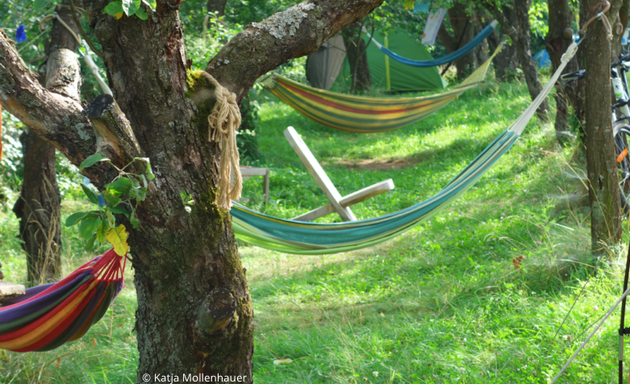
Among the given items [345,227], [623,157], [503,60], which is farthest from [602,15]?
[503,60]

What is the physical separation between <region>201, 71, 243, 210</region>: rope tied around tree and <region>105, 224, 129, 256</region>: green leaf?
0.84ft

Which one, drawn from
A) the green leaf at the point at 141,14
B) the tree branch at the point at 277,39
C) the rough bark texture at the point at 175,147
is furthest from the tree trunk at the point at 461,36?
the green leaf at the point at 141,14

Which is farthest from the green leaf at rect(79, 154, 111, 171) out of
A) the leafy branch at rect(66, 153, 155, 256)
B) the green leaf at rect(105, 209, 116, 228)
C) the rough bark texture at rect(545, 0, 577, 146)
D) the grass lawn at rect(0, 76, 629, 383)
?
the rough bark texture at rect(545, 0, 577, 146)

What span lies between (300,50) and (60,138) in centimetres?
65

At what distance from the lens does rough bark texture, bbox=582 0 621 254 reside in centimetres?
225

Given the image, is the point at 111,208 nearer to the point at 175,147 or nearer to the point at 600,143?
the point at 175,147

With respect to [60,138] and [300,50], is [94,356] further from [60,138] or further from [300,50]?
[300,50]

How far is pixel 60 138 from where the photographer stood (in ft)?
3.89

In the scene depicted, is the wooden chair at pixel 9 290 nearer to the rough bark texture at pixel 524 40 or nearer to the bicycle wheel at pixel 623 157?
the bicycle wheel at pixel 623 157

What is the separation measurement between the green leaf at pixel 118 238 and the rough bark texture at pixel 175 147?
2.5 inches

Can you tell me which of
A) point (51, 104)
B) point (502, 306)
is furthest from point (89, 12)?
point (502, 306)

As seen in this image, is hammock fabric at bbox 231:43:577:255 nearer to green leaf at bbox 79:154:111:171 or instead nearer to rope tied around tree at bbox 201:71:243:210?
rope tied around tree at bbox 201:71:243:210

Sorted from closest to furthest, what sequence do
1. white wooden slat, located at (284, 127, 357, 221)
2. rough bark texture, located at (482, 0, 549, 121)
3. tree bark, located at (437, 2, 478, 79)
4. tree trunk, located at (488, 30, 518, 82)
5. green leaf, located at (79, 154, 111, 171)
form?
green leaf, located at (79, 154, 111, 171) < white wooden slat, located at (284, 127, 357, 221) < rough bark texture, located at (482, 0, 549, 121) < tree trunk, located at (488, 30, 518, 82) < tree bark, located at (437, 2, 478, 79)

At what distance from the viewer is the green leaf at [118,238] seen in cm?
116
